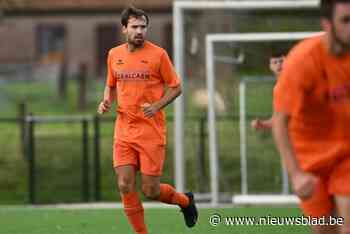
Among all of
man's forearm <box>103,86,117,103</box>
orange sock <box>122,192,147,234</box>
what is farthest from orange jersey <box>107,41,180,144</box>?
orange sock <box>122,192,147,234</box>

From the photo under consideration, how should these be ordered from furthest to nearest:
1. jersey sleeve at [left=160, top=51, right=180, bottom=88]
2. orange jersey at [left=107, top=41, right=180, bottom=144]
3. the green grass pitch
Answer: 1. the green grass pitch
2. jersey sleeve at [left=160, top=51, right=180, bottom=88]
3. orange jersey at [left=107, top=41, right=180, bottom=144]

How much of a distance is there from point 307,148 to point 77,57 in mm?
49092

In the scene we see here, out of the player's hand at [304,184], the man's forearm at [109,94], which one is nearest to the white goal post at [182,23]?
the man's forearm at [109,94]

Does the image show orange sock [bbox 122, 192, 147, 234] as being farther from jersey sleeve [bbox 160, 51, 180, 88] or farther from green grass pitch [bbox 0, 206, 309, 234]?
green grass pitch [bbox 0, 206, 309, 234]

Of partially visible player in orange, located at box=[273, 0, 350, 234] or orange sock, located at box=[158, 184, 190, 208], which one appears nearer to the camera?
partially visible player in orange, located at box=[273, 0, 350, 234]

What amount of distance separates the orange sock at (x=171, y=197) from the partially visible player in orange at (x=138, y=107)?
24cm

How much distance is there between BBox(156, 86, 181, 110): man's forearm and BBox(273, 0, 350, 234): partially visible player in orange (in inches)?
155

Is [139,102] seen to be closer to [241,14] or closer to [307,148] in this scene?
[307,148]

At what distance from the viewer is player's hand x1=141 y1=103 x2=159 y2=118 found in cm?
1072

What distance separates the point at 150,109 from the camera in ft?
35.1

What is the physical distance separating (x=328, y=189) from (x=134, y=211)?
411 cm

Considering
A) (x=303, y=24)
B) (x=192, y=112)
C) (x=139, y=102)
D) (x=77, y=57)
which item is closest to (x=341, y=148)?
(x=139, y=102)

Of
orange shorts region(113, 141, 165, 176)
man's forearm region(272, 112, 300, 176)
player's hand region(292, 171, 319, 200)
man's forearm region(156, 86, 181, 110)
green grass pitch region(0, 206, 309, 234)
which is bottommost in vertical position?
green grass pitch region(0, 206, 309, 234)

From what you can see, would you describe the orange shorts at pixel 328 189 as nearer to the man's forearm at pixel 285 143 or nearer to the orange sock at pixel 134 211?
the man's forearm at pixel 285 143
